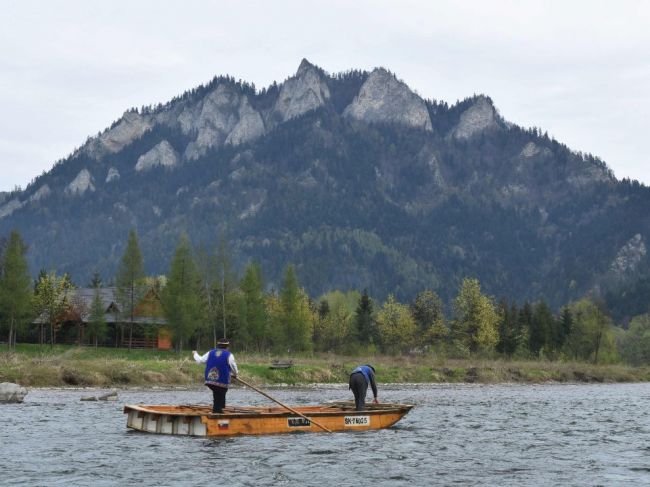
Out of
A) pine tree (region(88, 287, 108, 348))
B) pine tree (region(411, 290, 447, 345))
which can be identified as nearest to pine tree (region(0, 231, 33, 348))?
pine tree (region(88, 287, 108, 348))

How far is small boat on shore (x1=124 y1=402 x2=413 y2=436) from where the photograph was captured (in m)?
30.4

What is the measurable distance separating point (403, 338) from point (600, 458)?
96.7m

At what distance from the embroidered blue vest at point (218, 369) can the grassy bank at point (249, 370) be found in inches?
1097

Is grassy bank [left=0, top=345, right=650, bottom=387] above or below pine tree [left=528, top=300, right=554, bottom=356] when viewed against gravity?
below

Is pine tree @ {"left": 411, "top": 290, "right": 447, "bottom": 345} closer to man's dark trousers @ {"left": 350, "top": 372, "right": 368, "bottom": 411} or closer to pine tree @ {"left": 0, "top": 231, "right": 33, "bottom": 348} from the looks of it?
pine tree @ {"left": 0, "top": 231, "right": 33, "bottom": 348}

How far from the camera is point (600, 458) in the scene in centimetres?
2861

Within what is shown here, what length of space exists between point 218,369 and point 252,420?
8.09 ft

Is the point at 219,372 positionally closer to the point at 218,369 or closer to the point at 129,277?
the point at 218,369

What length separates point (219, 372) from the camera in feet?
106

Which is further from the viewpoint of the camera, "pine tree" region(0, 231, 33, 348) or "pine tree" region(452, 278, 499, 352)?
"pine tree" region(452, 278, 499, 352)

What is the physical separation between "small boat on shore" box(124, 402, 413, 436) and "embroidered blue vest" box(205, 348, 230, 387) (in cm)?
124

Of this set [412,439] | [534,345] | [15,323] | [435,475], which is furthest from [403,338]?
[435,475]

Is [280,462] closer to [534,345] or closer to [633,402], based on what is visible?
[633,402]

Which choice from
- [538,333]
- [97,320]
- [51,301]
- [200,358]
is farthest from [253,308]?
[200,358]
